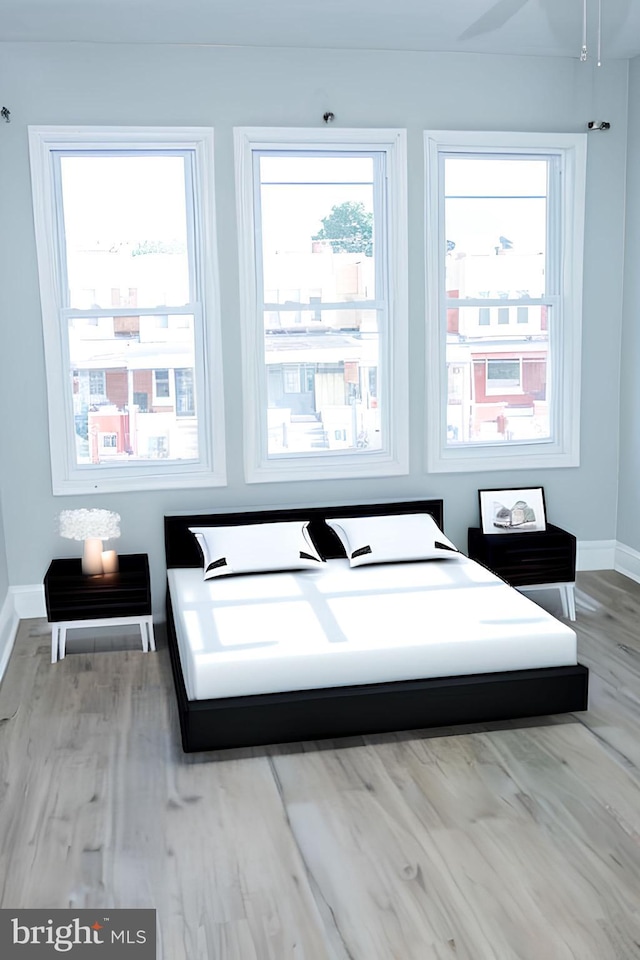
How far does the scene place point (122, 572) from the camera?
4.52 m

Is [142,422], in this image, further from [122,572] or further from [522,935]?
[522,935]

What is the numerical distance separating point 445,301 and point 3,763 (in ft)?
10.8

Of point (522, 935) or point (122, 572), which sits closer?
point (522, 935)

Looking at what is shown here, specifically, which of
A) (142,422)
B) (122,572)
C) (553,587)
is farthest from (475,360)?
(122,572)

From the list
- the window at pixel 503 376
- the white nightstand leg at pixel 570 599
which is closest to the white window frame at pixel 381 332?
the window at pixel 503 376

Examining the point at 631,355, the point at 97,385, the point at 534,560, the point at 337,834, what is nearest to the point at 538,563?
the point at 534,560

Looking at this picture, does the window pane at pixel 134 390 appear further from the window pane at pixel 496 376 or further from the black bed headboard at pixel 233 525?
the window pane at pixel 496 376

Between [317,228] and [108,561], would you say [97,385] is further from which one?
[317,228]

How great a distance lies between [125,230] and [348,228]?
3.92ft

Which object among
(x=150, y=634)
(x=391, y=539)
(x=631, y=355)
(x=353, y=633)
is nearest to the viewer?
(x=353, y=633)

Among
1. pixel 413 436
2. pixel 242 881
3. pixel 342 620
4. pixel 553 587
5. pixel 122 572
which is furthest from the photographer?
pixel 413 436

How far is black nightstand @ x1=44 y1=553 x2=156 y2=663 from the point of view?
431 cm

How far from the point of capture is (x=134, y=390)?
16.3 feet

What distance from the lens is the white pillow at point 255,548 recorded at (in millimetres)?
4415
